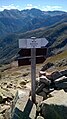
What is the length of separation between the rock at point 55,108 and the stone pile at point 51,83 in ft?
7.49

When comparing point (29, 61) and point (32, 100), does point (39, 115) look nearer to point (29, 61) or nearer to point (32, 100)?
point (32, 100)

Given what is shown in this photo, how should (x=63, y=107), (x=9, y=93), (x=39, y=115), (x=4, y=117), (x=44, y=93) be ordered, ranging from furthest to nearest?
(x=9, y=93) → (x=44, y=93) → (x=4, y=117) → (x=39, y=115) → (x=63, y=107)

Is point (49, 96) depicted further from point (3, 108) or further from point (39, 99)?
point (3, 108)

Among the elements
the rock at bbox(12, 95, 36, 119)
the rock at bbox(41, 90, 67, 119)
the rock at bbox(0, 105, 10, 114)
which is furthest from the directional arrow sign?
the rock at bbox(0, 105, 10, 114)

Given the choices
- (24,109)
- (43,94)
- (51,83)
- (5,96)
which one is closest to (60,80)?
(51,83)

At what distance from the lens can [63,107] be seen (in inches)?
595

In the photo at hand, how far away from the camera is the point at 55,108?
50.1ft

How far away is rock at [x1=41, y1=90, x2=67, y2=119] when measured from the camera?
15094 millimetres

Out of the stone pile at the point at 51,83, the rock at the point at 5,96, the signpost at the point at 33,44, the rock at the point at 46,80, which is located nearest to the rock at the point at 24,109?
the signpost at the point at 33,44

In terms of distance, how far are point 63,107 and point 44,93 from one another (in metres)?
4.01

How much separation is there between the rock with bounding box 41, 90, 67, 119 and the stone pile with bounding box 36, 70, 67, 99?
2283 millimetres

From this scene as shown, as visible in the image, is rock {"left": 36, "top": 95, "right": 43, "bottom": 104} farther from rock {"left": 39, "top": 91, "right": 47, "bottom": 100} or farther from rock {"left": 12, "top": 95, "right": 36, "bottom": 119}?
rock {"left": 12, "top": 95, "right": 36, "bottom": 119}

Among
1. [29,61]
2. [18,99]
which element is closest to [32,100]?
[18,99]

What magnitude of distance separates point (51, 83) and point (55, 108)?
436 centimetres
